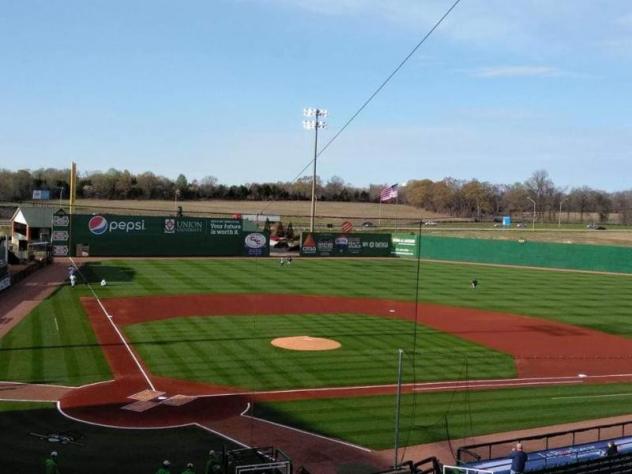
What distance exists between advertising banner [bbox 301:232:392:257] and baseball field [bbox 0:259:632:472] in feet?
66.9

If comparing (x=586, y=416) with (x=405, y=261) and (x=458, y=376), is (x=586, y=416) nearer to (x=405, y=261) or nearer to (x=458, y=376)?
(x=458, y=376)

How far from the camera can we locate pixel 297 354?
2683 centimetres

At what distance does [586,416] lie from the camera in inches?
792

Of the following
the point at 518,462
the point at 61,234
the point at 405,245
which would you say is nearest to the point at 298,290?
the point at 61,234

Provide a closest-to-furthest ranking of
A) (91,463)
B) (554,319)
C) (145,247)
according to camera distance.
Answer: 1. (91,463)
2. (554,319)
3. (145,247)

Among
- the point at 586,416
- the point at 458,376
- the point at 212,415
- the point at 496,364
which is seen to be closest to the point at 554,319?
the point at 496,364

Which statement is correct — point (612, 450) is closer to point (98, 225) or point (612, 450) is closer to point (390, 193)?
point (390, 193)

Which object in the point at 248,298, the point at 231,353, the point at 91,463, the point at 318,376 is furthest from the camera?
the point at 248,298

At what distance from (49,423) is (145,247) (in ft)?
142

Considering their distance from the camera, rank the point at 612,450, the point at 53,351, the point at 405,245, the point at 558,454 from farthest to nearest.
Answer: the point at 405,245 → the point at 53,351 → the point at 558,454 → the point at 612,450

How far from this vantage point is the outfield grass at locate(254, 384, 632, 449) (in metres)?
18.2

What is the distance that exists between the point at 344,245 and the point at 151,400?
169ft

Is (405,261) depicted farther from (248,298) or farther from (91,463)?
(91,463)

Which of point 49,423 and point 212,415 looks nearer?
point 49,423
